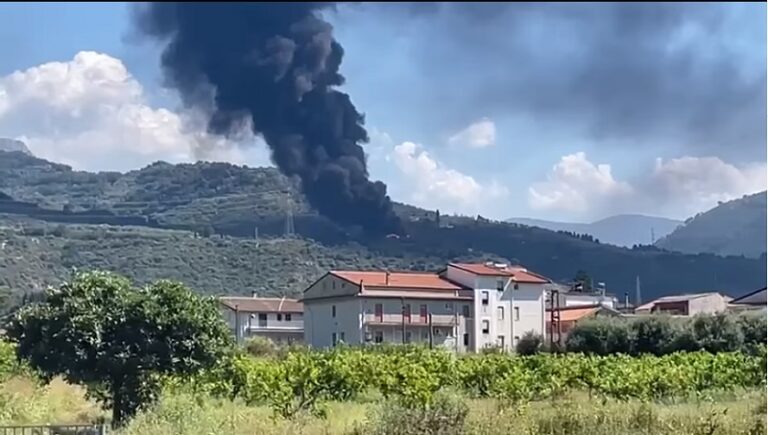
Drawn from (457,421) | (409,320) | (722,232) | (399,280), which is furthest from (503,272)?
(722,232)

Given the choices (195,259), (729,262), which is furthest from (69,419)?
(729,262)

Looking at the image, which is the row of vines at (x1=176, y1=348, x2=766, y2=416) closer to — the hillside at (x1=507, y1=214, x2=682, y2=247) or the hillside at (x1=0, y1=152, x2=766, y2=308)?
the hillside at (x1=0, y1=152, x2=766, y2=308)

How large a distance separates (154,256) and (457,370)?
24440mm

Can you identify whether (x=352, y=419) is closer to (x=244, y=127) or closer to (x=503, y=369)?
(x=503, y=369)

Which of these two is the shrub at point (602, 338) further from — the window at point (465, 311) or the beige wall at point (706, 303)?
the beige wall at point (706, 303)

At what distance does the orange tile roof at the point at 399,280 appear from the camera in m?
44.6

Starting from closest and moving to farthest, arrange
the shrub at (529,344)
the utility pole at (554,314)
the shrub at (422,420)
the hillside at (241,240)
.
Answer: the shrub at (422,420), the shrub at (529,344), the hillside at (241,240), the utility pole at (554,314)

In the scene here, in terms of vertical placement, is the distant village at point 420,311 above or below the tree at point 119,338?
above

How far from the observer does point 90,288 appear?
14188 millimetres

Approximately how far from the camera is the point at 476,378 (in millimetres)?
22031

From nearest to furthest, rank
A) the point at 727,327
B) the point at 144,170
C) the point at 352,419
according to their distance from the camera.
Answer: the point at 352,419 < the point at 727,327 < the point at 144,170

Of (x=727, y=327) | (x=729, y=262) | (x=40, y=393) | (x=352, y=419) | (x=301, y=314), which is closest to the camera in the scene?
(x=352, y=419)

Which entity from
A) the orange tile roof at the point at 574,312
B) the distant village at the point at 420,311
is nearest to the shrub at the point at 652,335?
the distant village at the point at 420,311

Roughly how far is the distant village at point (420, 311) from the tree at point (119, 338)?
2718 centimetres
